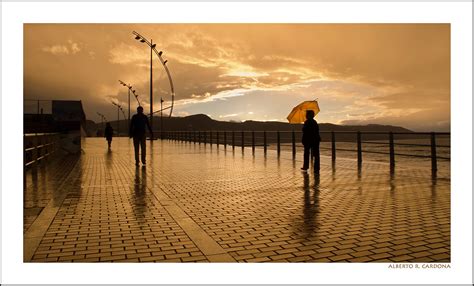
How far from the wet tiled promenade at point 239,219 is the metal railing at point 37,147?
259 cm

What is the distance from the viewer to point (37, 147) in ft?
46.9

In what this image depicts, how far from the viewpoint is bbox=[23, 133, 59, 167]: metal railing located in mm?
12904

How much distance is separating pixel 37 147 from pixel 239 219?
1045 centimetres

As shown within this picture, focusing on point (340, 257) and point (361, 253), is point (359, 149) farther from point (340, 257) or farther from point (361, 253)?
point (340, 257)

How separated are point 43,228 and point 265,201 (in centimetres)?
340

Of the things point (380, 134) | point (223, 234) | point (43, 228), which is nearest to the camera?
point (223, 234)

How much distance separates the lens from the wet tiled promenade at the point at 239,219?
4.51 metres

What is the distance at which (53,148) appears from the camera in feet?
63.6

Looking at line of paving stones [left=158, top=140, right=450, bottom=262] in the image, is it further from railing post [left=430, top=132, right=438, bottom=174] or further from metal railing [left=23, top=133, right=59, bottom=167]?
metal railing [left=23, top=133, right=59, bottom=167]

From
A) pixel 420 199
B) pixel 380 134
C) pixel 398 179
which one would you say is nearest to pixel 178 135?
pixel 380 134

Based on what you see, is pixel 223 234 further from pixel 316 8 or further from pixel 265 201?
pixel 316 8

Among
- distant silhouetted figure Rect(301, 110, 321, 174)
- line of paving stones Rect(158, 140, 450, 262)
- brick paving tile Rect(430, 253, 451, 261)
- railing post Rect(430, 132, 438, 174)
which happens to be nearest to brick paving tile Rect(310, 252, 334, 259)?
line of paving stones Rect(158, 140, 450, 262)

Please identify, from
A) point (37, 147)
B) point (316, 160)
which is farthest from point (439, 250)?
point (37, 147)

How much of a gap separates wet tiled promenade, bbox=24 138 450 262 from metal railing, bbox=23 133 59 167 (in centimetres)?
259
